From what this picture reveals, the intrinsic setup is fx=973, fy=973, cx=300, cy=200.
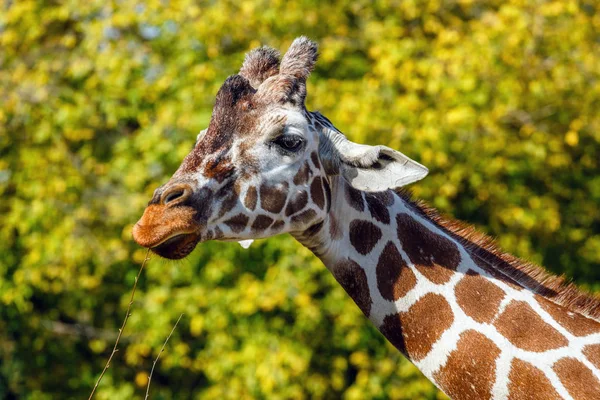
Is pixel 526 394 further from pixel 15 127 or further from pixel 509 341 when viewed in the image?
pixel 15 127

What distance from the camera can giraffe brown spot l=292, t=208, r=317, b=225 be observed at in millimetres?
3961

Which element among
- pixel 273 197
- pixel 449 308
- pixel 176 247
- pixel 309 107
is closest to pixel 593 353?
pixel 449 308

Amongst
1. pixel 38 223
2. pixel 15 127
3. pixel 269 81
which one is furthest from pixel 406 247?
pixel 15 127

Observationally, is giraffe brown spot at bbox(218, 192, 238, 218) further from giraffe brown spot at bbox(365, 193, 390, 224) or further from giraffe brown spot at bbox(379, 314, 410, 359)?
giraffe brown spot at bbox(379, 314, 410, 359)

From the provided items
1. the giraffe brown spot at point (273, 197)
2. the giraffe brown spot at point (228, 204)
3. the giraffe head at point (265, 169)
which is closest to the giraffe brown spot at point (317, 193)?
the giraffe head at point (265, 169)

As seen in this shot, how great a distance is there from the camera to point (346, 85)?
10664 millimetres

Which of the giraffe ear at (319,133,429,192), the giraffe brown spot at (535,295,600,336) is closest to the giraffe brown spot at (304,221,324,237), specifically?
the giraffe ear at (319,133,429,192)

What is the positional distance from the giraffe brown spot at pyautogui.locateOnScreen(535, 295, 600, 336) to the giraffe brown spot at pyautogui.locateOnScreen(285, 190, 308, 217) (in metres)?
1.02

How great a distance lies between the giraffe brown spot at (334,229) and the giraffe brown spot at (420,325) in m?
0.40

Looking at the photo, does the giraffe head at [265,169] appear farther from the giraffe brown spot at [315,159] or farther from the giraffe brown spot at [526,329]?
the giraffe brown spot at [526,329]

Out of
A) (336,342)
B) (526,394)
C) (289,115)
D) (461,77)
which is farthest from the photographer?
(336,342)

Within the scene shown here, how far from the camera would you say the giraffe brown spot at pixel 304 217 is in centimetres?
396

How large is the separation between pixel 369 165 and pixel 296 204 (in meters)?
0.33

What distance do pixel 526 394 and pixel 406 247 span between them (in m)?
0.77
